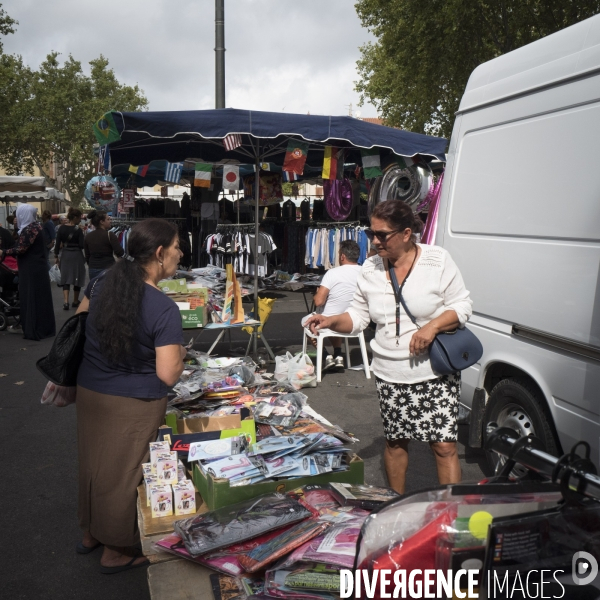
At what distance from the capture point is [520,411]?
3.85 m

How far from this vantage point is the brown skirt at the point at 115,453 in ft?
9.70

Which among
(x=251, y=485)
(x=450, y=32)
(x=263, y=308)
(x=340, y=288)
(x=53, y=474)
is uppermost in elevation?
(x=450, y=32)

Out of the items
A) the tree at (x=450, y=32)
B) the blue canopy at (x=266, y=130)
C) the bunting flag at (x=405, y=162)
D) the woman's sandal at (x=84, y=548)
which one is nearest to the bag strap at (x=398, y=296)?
the woman's sandal at (x=84, y=548)

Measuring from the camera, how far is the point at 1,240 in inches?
382

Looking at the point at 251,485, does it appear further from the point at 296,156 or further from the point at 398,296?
the point at 296,156

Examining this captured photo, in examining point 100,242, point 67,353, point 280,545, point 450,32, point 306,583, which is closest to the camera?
point 306,583

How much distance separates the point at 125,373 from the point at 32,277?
23.5 ft

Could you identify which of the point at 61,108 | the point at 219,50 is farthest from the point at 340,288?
the point at 61,108

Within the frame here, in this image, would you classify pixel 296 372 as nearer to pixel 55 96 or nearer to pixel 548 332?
pixel 548 332

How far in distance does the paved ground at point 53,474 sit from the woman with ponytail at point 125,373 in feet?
1.12

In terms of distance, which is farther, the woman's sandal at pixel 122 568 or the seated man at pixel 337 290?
the seated man at pixel 337 290

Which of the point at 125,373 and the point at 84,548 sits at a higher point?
the point at 125,373

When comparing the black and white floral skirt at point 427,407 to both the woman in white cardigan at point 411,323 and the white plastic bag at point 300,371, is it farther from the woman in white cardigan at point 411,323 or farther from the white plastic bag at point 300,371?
the white plastic bag at point 300,371

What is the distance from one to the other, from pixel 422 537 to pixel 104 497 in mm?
2110
